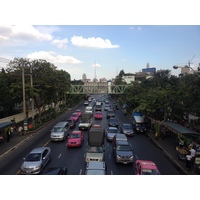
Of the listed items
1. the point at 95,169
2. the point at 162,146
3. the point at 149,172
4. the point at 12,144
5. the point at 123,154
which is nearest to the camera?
the point at 95,169

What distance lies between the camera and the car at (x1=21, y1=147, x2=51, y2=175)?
53.5ft

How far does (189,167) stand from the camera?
698 inches

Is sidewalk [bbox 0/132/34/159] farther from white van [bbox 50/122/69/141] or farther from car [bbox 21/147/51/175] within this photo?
car [bbox 21/147/51/175]

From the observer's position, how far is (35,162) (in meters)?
16.8

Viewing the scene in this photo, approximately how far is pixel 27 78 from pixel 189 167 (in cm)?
2925

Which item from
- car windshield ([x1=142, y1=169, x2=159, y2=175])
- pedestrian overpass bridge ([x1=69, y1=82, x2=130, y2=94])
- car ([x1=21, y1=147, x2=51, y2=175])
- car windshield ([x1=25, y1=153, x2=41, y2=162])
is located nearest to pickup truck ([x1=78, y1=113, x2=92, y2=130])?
car ([x1=21, y1=147, x2=51, y2=175])

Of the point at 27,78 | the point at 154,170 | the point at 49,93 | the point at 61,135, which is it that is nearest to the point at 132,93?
the point at 49,93

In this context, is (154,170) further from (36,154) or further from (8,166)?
(8,166)

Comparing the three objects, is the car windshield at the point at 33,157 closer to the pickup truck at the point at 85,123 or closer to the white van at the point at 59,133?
the white van at the point at 59,133

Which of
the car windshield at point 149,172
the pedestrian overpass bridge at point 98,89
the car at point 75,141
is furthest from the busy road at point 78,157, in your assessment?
the pedestrian overpass bridge at point 98,89

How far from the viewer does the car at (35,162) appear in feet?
53.5

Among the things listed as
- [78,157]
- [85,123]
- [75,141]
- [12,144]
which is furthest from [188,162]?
[85,123]

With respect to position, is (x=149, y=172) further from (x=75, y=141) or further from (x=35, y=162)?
(x=75, y=141)

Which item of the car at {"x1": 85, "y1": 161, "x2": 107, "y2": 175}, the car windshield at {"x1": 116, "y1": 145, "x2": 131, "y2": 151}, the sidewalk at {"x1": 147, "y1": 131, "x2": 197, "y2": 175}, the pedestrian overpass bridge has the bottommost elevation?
the sidewalk at {"x1": 147, "y1": 131, "x2": 197, "y2": 175}
